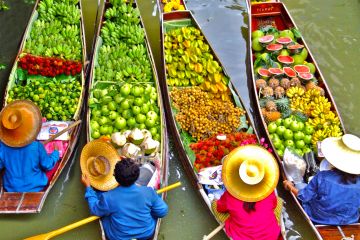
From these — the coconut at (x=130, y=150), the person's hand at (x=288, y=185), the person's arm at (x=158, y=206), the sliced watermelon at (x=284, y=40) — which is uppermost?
the sliced watermelon at (x=284, y=40)

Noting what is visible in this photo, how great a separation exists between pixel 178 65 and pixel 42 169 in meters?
2.46

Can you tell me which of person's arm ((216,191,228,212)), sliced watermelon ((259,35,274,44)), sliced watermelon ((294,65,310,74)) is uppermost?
sliced watermelon ((259,35,274,44))

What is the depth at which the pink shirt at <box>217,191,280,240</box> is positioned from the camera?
4383 mm

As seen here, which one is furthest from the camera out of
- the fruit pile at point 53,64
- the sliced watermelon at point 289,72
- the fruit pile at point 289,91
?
the sliced watermelon at point 289,72

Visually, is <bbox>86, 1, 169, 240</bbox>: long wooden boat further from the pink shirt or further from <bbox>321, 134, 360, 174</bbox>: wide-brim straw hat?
<bbox>321, 134, 360, 174</bbox>: wide-brim straw hat

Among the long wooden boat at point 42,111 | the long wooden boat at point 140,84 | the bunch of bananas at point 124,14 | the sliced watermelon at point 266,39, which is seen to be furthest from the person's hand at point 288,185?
the bunch of bananas at point 124,14

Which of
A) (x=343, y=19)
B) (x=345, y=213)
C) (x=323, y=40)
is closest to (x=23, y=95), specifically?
(x=345, y=213)

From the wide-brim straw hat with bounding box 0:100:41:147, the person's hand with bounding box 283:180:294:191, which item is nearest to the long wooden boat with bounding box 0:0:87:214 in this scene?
the wide-brim straw hat with bounding box 0:100:41:147

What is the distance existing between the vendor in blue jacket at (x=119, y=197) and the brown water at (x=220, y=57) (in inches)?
33.0

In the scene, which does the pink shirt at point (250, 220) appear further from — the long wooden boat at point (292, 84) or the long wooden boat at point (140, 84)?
the long wooden boat at point (140, 84)

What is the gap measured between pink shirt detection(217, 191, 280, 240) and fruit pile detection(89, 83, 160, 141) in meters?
1.59

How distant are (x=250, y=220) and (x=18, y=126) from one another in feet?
8.85

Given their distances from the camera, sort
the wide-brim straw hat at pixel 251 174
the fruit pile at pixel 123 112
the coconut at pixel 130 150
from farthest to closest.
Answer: the fruit pile at pixel 123 112, the coconut at pixel 130 150, the wide-brim straw hat at pixel 251 174

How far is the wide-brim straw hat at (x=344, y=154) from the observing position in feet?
14.5
